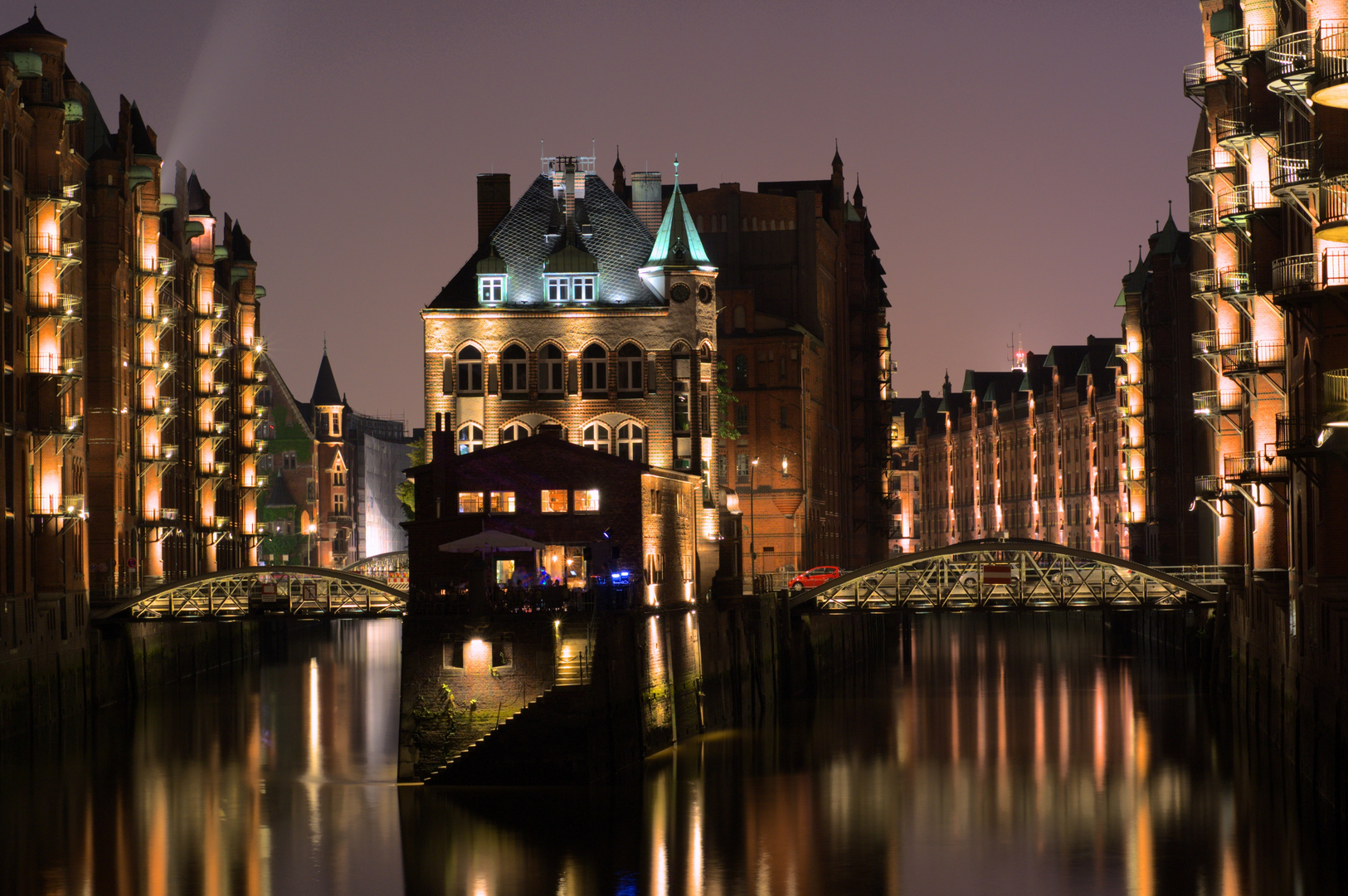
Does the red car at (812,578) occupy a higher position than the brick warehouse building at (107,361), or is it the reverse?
the brick warehouse building at (107,361)

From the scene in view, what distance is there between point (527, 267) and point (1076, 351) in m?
99.9

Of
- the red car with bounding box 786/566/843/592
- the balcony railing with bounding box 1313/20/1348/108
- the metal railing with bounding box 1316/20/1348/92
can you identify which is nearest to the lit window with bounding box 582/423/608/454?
the red car with bounding box 786/566/843/592

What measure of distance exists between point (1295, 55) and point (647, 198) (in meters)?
41.9

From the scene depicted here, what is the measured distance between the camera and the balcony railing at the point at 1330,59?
42.4m

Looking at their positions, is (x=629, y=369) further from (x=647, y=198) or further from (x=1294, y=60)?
(x=1294, y=60)

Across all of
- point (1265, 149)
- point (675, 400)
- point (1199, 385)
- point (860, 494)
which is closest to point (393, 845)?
point (675, 400)

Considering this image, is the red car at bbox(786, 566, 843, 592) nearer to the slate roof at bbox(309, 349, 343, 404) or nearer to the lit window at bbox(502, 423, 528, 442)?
the lit window at bbox(502, 423, 528, 442)

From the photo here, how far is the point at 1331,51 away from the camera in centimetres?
4378

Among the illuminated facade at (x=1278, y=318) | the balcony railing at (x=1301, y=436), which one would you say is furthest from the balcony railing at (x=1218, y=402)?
the balcony railing at (x=1301, y=436)

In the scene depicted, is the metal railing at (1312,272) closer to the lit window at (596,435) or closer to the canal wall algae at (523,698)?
the canal wall algae at (523,698)

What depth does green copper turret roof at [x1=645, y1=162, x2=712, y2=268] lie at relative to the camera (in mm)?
73500

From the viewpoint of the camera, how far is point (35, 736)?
64.2m

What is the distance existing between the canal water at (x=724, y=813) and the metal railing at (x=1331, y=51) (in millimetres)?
16705

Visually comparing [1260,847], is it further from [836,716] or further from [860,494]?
[860,494]
